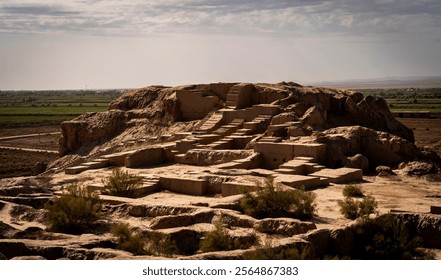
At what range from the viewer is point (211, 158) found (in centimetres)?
2231

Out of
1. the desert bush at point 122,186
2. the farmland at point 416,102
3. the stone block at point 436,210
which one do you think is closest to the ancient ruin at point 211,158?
the desert bush at point 122,186

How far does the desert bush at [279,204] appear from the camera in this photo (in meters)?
14.5

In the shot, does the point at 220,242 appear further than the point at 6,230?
No

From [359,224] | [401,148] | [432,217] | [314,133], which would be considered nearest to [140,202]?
[359,224]

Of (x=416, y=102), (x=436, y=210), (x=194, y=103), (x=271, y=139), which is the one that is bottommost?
(x=416, y=102)

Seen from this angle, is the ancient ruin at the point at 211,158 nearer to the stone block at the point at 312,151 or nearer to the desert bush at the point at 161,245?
the stone block at the point at 312,151

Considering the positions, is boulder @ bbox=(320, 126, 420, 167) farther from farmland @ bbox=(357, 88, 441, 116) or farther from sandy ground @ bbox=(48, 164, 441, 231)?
farmland @ bbox=(357, 88, 441, 116)

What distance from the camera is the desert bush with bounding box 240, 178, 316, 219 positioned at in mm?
14508

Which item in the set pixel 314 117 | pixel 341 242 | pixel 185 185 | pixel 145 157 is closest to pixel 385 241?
pixel 341 242

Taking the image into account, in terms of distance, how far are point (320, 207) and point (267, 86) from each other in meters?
12.4

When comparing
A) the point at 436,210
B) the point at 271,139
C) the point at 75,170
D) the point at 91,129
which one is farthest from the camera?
the point at 91,129

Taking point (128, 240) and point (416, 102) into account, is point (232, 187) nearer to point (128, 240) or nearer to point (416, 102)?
point (128, 240)

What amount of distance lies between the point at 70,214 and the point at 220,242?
141 inches

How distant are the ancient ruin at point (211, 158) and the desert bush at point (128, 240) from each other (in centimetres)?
25
